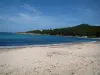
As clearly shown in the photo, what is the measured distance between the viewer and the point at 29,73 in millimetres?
5906

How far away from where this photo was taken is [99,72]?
20.4ft

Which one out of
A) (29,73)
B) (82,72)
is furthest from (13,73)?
(82,72)

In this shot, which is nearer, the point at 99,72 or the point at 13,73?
the point at 13,73

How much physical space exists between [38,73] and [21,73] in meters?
0.77

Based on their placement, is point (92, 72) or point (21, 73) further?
point (92, 72)

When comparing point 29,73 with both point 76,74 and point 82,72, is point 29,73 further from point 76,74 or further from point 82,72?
point 82,72

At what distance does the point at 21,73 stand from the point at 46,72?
115 cm

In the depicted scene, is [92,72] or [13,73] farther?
[92,72]

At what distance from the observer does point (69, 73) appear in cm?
602

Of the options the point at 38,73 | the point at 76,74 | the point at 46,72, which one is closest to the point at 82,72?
the point at 76,74

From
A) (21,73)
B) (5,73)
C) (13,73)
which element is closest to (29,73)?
(21,73)

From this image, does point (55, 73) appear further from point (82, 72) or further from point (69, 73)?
point (82, 72)

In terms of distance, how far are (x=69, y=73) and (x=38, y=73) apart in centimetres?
145

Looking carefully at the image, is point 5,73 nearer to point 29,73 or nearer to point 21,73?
point 21,73
